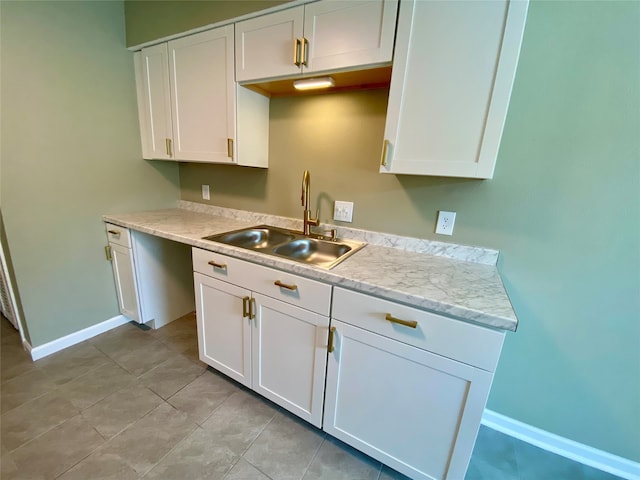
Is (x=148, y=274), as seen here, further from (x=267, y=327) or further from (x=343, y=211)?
(x=343, y=211)

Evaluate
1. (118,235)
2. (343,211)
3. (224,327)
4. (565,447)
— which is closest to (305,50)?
(343,211)

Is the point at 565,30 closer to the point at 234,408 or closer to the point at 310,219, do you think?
the point at 310,219

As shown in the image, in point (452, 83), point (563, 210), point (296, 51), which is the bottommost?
point (563, 210)

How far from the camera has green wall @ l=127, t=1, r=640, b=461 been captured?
1.07 metres

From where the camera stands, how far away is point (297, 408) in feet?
4.52

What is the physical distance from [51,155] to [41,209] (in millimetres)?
350

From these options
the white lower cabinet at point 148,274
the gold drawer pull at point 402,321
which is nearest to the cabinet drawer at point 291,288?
the gold drawer pull at point 402,321

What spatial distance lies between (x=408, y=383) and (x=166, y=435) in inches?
49.2

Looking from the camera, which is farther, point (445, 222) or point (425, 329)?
point (445, 222)

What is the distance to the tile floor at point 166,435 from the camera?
1221 millimetres

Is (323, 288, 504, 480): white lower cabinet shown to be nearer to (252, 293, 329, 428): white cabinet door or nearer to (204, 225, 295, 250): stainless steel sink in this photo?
(252, 293, 329, 428): white cabinet door

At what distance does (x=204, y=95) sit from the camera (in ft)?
5.57

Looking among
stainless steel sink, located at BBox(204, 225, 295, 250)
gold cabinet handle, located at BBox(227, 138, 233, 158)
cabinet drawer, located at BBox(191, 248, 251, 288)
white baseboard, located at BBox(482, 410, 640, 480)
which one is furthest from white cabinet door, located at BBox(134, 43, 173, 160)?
white baseboard, located at BBox(482, 410, 640, 480)

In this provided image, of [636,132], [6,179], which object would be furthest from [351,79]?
[6,179]
